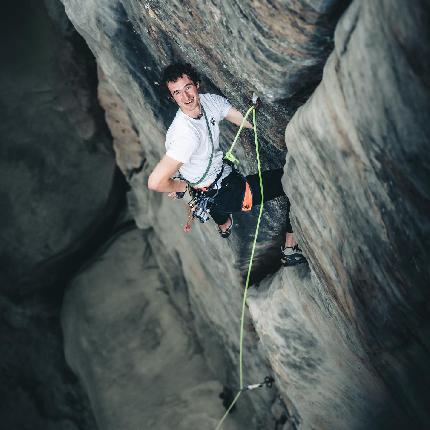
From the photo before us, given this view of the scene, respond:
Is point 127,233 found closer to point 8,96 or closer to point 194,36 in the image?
point 8,96

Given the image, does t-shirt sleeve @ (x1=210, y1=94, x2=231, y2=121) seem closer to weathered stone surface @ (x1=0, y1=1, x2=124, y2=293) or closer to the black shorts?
the black shorts

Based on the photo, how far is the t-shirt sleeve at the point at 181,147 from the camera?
3.68 meters

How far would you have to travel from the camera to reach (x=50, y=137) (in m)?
9.56

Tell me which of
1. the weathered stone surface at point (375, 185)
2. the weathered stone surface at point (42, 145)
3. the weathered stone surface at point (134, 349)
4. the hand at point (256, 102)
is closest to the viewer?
the weathered stone surface at point (375, 185)

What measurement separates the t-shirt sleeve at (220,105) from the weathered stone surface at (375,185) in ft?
3.21

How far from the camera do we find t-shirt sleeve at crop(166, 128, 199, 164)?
3.68m

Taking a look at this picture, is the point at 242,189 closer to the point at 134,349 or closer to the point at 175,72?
the point at 175,72

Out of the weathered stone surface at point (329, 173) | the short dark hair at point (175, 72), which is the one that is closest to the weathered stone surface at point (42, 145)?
the weathered stone surface at point (329, 173)

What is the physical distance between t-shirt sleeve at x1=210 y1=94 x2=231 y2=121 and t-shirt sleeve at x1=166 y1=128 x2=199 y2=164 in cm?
46

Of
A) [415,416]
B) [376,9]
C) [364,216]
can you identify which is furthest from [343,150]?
[415,416]

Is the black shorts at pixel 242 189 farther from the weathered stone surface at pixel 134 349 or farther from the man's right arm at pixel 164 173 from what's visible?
the weathered stone surface at pixel 134 349

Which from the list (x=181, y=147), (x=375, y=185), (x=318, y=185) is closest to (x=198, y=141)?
(x=181, y=147)

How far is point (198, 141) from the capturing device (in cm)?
381

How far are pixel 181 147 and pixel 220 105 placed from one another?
0.69 m
